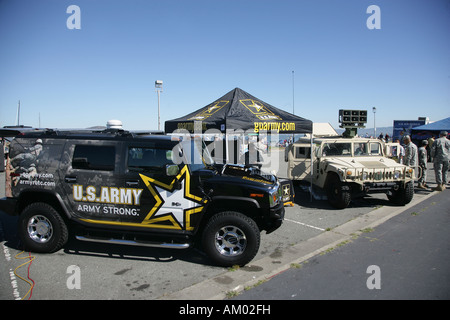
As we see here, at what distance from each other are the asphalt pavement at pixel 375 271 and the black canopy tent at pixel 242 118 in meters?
3.26

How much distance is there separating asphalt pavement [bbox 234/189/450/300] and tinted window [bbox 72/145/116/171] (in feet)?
8.94

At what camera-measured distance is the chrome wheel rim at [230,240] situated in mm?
4203

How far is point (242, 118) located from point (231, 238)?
4.14 meters

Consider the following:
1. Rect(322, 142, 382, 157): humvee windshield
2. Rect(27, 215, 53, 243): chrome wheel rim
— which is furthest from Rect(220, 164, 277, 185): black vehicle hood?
Rect(322, 142, 382, 157): humvee windshield

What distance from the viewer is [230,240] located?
4.25 meters

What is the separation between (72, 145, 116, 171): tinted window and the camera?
444 cm

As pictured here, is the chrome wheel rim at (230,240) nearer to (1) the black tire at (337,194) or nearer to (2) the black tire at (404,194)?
(1) the black tire at (337,194)

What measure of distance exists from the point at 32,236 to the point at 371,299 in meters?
4.95

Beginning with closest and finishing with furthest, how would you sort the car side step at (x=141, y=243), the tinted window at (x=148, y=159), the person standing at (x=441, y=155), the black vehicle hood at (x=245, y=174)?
the car side step at (x=141, y=243) → the tinted window at (x=148, y=159) → the black vehicle hood at (x=245, y=174) → the person standing at (x=441, y=155)

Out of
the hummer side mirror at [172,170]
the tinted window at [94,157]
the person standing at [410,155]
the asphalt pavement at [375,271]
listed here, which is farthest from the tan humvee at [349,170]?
the tinted window at [94,157]

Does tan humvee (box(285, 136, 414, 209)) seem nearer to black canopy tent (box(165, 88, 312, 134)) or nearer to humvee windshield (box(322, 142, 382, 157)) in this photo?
humvee windshield (box(322, 142, 382, 157))

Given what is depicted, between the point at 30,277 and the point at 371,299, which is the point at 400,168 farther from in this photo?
the point at 30,277
